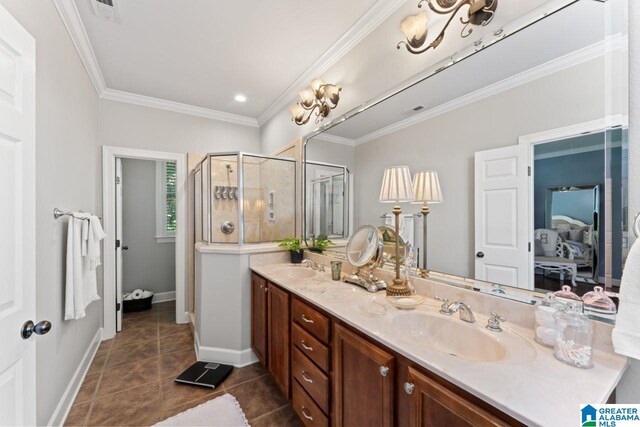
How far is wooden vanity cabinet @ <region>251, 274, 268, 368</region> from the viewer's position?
6.92ft

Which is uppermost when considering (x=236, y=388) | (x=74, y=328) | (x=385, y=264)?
(x=385, y=264)

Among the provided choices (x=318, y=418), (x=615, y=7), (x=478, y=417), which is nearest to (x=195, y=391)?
(x=318, y=418)

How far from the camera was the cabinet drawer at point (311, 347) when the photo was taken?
1360mm

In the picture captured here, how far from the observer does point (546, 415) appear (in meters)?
0.61

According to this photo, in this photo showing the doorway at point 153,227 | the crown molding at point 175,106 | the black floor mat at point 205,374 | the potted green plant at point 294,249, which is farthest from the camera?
the doorway at point 153,227

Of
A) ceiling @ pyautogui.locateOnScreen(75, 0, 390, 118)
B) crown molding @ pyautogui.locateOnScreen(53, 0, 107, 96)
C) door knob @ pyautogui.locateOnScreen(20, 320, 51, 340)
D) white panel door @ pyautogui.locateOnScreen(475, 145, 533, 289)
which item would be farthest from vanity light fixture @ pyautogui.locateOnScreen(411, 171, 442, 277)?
crown molding @ pyautogui.locateOnScreen(53, 0, 107, 96)

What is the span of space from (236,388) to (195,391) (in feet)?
0.98

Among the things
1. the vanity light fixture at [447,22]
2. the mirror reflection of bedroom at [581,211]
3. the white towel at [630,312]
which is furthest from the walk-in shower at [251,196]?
the white towel at [630,312]

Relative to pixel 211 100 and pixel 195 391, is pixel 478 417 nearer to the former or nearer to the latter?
pixel 195 391

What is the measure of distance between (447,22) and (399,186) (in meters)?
0.83

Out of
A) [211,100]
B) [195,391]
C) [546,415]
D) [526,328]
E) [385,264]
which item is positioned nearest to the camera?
[546,415]

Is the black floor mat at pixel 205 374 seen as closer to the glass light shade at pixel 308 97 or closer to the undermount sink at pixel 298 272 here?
the undermount sink at pixel 298 272

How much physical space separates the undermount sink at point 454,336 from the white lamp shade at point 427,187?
2.01ft

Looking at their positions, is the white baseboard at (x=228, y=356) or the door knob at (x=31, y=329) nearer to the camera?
the door knob at (x=31, y=329)
